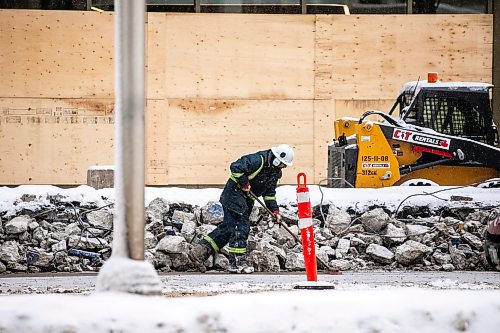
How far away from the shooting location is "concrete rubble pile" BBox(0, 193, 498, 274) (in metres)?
13.9

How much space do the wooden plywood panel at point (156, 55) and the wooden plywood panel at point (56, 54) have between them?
30.1 inches

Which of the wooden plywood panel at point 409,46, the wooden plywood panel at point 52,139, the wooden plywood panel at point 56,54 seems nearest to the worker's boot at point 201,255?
the wooden plywood panel at point 52,139

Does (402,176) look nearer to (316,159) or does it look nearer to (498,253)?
(316,159)

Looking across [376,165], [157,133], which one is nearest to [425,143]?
[376,165]

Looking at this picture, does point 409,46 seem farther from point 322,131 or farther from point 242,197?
point 242,197

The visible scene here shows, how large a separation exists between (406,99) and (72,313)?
1278 centimetres

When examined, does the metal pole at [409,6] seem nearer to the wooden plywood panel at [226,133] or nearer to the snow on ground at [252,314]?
the wooden plywood panel at [226,133]

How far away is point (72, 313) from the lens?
219 inches

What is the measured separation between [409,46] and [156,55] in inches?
199

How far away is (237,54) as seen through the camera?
64.6ft

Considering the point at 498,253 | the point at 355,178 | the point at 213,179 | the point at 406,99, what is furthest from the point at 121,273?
the point at 213,179

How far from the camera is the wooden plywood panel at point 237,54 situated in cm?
1966

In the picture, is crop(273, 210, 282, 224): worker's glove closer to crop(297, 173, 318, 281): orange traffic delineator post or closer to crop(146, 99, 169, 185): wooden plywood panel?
crop(297, 173, 318, 281): orange traffic delineator post

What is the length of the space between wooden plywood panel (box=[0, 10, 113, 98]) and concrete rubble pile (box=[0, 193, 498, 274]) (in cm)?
521
